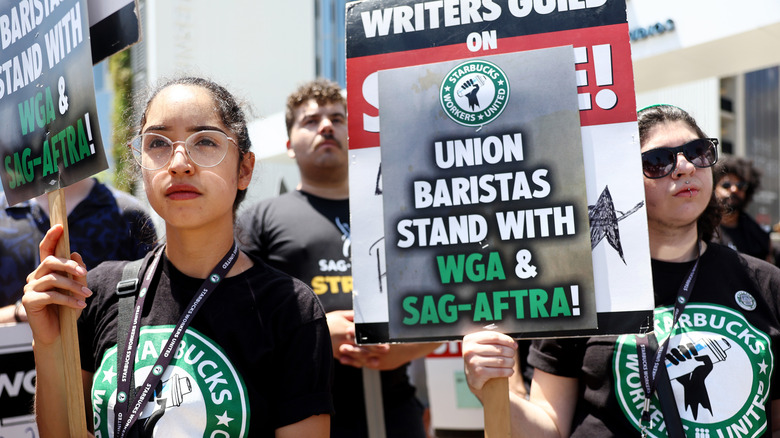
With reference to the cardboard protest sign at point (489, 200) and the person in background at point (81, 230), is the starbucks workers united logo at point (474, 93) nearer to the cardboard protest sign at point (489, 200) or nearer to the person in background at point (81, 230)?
the cardboard protest sign at point (489, 200)

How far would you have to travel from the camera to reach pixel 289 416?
166cm

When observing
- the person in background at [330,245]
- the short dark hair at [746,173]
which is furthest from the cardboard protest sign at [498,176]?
the short dark hair at [746,173]

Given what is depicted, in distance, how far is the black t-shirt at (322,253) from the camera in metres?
2.86

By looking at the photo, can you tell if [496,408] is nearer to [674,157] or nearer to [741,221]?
[674,157]

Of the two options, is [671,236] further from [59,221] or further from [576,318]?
[59,221]

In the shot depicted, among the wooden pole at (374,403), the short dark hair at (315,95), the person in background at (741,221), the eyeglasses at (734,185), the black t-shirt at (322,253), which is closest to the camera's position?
the wooden pole at (374,403)

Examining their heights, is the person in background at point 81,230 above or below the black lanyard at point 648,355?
above

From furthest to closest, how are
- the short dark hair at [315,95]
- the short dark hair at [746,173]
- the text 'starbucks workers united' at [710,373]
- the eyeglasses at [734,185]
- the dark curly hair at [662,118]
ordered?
1. the short dark hair at [746,173]
2. the eyeglasses at [734,185]
3. the short dark hair at [315,95]
4. the dark curly hair at [662,118]
5. the text 'starbucks workers united' at [710,373]

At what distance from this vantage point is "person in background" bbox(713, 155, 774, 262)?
4.98 m

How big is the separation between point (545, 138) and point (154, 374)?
1118 mm

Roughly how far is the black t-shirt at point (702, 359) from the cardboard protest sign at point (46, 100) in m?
1.40

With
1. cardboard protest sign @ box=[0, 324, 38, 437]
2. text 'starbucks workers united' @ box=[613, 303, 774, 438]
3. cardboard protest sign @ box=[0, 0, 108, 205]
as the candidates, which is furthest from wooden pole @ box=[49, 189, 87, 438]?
text 'starbucks workers united' @ box=[613, 303, 774, 438]

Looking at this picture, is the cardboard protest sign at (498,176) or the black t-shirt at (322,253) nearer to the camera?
the cardboard protest sign at (498,176)

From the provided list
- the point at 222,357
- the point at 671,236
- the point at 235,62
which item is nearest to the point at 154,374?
the point at 222,357
